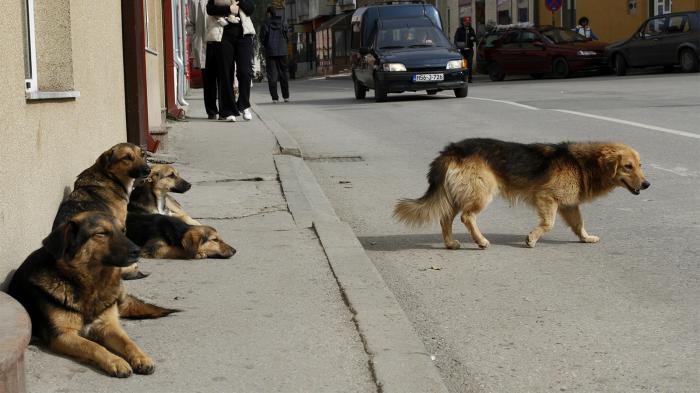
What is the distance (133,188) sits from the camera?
8.27 meters

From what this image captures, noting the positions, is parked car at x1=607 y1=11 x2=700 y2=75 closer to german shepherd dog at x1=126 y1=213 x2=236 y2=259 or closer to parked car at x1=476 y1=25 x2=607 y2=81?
parked car at x1=476 y1=25 x2=607 y2=81

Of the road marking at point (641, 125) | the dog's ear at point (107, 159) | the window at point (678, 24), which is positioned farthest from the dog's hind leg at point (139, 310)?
the window at point (678, 24)

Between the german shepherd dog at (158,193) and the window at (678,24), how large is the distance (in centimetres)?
2674

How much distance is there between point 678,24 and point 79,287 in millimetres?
30426

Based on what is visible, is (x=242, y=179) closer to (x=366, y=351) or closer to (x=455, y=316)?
(x=455, y=316)

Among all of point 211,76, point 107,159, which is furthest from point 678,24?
point 107,159

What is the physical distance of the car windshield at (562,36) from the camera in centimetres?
3666

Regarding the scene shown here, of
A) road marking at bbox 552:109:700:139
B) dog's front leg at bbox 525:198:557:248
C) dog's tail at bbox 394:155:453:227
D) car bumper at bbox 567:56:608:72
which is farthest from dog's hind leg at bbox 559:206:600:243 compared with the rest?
car bumper at bbox 567:56:608:72

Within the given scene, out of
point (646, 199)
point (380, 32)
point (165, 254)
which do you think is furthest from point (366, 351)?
point (380, 32)

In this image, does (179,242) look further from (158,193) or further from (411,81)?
(411,81)

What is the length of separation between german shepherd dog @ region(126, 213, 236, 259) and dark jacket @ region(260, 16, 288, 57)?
54.0 ft

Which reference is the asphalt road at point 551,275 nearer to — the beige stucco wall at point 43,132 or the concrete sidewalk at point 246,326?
the concrete sidewalk at point 246,326

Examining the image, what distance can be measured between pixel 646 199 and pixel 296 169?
3.85 meters

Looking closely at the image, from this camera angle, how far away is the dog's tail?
7820 mm
